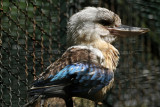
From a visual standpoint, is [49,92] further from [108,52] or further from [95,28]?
[95,28]

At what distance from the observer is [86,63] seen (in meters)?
1.94

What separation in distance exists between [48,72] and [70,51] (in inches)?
13.9

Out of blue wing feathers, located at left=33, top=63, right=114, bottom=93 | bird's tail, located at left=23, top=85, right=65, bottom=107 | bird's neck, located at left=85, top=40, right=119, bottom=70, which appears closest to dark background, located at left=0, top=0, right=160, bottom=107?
bird's neck, located at left=85, top=40, right=119, bottom=70

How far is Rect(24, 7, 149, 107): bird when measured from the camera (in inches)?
69.5

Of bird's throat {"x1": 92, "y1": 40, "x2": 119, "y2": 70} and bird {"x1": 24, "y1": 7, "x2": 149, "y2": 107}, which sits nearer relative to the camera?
bird {"x1": 24, "y1": 7, "x2": 149, "y2": 107}

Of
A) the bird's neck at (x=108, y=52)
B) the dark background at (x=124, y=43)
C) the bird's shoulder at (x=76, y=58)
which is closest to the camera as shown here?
the bird's shoulder at (x=76, y=58)

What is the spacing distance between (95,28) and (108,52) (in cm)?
26

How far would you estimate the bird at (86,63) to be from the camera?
5.79 feet

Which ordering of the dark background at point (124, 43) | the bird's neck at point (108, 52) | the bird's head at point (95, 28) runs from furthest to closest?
1. the dark background at point (124, 43)
2. the bird's head at point (95, 28)
3. the bird's neck at point (108, 52)

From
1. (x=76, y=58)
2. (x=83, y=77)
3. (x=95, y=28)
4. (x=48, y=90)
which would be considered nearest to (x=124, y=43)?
(x=95, y=28)

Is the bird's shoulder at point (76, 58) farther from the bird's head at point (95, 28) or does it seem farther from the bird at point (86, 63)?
the bird's head at point (95, 28)

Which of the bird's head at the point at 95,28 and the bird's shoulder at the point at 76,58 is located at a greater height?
the bird's head at the point at 95,28

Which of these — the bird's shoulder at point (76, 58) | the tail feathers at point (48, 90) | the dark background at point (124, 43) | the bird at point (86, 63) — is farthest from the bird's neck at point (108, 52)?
the tail feathers at point (48, 90)

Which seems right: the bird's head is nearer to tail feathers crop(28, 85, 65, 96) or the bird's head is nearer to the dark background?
the dark background
